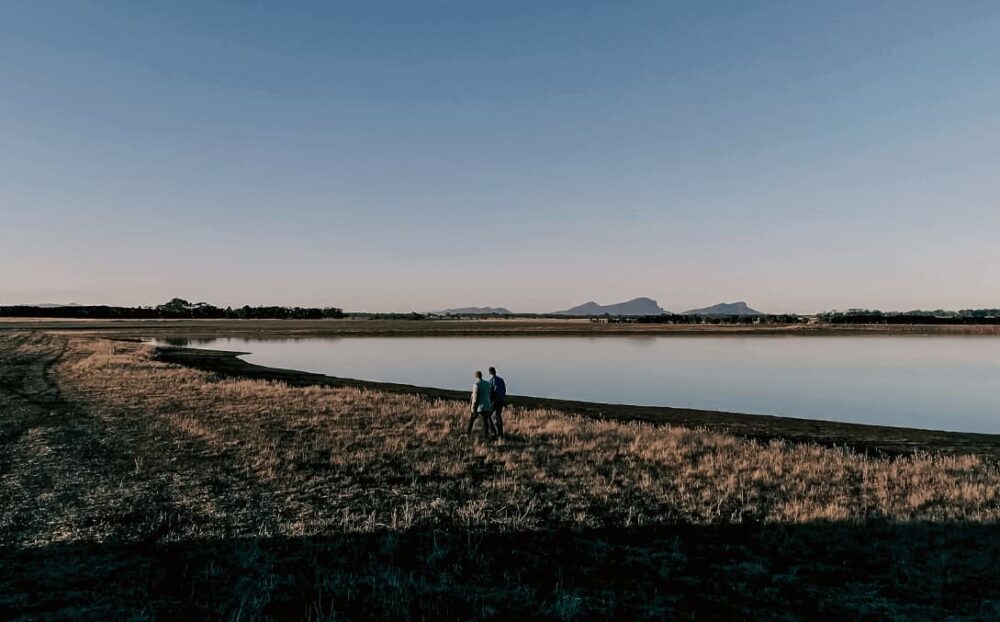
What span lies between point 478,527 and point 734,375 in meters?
40.8

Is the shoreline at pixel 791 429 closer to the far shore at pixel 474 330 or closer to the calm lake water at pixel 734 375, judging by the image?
the calm lake water at pixel 734 375

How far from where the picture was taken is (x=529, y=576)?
851 centimetres

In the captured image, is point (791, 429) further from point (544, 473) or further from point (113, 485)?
point (113, 485)

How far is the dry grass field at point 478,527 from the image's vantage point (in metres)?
7.71

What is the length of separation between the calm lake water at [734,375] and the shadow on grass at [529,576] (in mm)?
21503

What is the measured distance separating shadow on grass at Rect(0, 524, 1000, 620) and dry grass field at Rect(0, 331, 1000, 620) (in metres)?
0.04

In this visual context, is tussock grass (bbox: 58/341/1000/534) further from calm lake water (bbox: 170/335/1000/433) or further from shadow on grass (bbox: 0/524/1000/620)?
calm lake water (bbox: 170/335/1000/433)

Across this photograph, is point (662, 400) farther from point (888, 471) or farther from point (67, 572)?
point (67, 572)

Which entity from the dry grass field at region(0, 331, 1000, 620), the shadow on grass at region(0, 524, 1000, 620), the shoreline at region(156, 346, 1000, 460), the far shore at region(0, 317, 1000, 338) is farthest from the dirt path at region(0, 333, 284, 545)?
the far shore at region(0, 317, 1000, 338)

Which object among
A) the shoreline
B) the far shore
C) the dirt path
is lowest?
the shoreline

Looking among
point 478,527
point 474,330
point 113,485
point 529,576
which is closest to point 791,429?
point 478,527

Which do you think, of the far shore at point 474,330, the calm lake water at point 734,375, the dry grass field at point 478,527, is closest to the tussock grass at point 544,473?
the dry grass field at point 478,527

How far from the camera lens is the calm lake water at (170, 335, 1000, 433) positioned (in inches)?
1257

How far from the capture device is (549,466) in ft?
49.3
